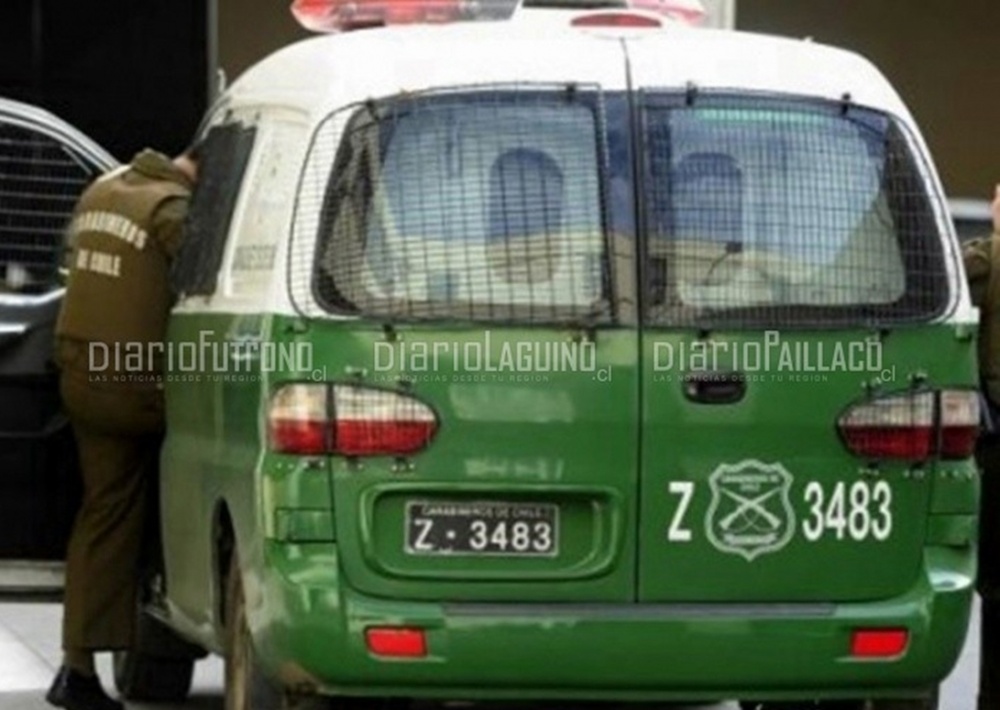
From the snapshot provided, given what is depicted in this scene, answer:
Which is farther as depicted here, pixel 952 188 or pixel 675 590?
pixel 952 188

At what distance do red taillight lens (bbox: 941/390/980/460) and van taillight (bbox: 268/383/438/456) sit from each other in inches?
48.2

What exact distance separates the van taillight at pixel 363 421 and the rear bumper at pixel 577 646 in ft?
0.81

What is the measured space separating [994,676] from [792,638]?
1708 mm

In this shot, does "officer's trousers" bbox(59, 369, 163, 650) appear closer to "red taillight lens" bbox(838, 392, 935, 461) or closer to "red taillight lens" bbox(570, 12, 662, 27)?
"red taillight lens" bbox(570, 12, 662, 27)

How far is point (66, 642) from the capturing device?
9.24 meters

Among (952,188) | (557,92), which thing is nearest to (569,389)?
(557,92)

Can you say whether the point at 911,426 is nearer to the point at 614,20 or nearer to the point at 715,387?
the point at 715,387

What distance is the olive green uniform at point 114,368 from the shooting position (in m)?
8.91

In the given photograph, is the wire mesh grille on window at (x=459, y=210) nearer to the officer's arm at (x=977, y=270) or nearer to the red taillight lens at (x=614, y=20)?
the red taillight lens at (x=614, y=20)

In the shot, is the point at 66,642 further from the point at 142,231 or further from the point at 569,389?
the point at 569,389

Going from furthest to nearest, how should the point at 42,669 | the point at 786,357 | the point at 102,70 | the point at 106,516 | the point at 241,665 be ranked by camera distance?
the point at 102,70 → the point at 42,669 → the point at 106,516 → the point at 241,665 → the point at 786,357

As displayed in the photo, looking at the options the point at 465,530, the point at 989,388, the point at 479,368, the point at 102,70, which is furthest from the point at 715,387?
the point at 102,70

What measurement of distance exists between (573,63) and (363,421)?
1022 mm

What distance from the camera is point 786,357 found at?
720 centimetres
